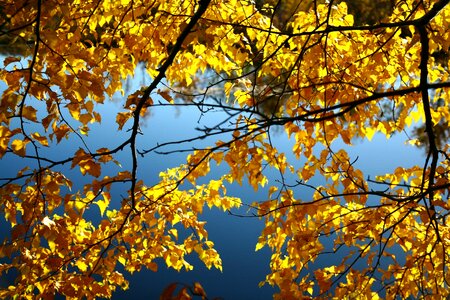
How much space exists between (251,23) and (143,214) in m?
1.63

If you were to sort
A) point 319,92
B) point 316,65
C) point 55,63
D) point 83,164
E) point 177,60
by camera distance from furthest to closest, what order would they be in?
point 177,60 < point 316,65 < point 319,92 < point 55,63 < point 83,164

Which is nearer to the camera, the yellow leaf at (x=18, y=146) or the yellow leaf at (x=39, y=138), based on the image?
the yellow leaf at (x=18, y=146)

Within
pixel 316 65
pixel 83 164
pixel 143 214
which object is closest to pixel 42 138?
pixel 83 164

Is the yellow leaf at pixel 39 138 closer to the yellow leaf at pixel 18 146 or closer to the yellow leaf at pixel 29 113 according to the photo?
the yellow leaf at pixel 18 146

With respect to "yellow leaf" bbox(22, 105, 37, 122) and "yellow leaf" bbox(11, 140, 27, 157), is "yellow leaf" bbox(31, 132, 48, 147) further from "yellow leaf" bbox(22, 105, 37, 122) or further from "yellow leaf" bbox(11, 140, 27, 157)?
"yellow leaf" bbox(22, 105, 37, 122)

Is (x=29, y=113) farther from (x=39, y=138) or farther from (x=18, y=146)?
(x=39, y=138)

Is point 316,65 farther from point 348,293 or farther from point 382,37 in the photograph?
point 348,293

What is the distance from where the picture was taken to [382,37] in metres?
3.88

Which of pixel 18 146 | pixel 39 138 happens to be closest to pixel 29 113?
pixel 18 146

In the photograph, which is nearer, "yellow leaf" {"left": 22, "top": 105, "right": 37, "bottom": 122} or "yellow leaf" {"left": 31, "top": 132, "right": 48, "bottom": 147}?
"yellow leaf" {"left": 22, "top": 105, "right": 37, "bottom": 122}

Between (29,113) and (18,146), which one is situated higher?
(29,113)

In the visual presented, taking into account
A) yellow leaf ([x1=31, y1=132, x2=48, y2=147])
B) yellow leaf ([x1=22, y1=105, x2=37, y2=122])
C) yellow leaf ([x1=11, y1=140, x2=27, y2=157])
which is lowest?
yellow leaf ([x1=11, y1=140, x2=27, y2=157])

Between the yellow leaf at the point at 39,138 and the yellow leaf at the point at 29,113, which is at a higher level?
the yellow leaf at the point at 39,138

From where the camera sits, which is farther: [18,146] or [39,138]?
[39,138]
